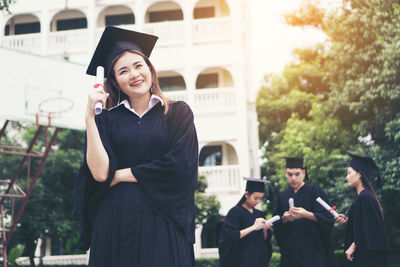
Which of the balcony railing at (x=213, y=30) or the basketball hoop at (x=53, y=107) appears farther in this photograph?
the balcony railing at (x=213, y=30)

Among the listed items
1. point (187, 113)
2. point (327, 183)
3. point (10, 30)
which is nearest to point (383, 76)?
point (327, 183)

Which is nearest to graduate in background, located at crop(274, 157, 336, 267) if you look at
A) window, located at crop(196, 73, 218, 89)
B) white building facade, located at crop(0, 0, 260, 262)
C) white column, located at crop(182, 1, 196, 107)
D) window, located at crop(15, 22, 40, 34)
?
white building facade, located at crop(0, 0, 260, 262)

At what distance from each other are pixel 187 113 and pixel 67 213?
14.2 meters

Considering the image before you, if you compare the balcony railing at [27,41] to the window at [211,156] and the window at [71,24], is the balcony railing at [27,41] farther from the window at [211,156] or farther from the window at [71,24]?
the window at [211,156]

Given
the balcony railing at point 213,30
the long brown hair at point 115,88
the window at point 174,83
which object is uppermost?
the balcony railing at point 213,30

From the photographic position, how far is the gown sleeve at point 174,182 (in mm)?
2561

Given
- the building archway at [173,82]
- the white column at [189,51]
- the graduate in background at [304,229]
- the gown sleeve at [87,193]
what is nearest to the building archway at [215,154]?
the white column at [189,51]

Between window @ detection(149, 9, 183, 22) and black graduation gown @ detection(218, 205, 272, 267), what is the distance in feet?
55.9

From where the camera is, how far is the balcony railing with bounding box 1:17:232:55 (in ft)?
69.9

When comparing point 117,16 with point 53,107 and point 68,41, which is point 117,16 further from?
point 53,107

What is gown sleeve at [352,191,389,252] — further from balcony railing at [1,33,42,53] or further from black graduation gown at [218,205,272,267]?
balcony railing at [1,33,42,53]

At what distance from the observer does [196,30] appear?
2161 centimetres

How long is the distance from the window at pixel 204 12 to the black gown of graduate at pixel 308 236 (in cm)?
1694

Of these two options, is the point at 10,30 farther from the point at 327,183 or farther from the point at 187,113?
the point at 187,113
